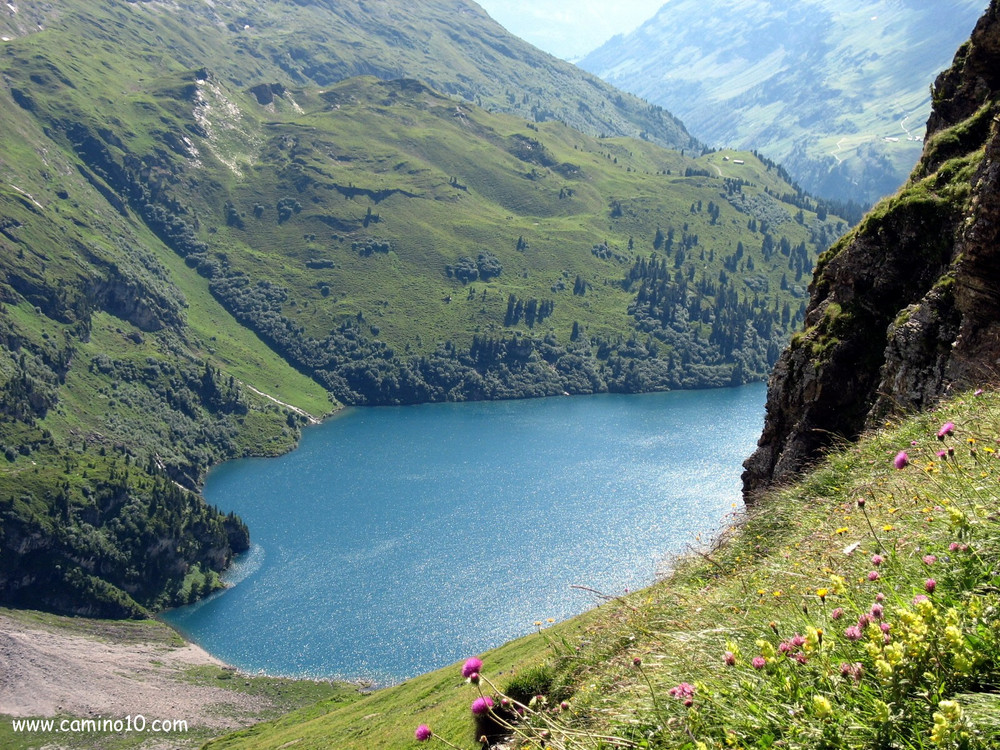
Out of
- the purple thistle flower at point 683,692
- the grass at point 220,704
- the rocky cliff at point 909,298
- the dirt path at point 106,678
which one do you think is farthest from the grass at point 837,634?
the dirt path at point 106,678

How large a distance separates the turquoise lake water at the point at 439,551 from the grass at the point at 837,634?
3733 inches

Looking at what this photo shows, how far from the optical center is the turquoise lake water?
388 feet

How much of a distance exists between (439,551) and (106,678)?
181ft

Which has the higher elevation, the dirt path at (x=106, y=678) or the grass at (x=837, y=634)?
the grass at (x=837, y=634)

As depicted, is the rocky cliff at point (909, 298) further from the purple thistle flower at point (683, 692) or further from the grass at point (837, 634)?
the purple thistle flower at point (683, 692)

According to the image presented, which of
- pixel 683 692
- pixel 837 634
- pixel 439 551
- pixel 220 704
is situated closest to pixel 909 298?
pixel 837 634

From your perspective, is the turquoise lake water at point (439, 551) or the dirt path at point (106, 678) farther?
the turquoise lake water at point (439, 551)

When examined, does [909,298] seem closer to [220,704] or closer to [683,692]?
[683,692]

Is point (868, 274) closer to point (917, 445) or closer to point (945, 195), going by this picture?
point (945, 195)

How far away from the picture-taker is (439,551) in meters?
146

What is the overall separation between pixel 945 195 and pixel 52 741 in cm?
11815

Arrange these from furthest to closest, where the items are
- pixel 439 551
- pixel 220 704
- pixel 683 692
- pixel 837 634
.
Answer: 1. pixel 439 551
2. pixel 220 704
3. pixel 683 692
4. pixel 837 634

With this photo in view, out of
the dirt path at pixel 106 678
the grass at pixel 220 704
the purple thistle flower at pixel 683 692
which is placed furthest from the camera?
the dirt path at pixel 106 678

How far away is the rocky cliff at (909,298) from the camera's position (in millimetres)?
20042
